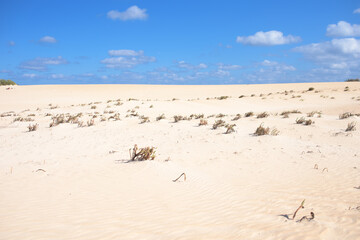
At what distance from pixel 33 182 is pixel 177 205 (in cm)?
330

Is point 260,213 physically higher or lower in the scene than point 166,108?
lower

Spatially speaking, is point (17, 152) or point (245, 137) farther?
point (245, 137)

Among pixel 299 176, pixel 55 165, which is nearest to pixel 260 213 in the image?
pixel 299 176

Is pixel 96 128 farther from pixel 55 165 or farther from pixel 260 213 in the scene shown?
pixel 260 213

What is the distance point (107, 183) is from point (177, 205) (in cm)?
185

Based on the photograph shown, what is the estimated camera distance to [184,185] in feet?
16.3

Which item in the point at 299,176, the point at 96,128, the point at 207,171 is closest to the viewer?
the point at 299,176

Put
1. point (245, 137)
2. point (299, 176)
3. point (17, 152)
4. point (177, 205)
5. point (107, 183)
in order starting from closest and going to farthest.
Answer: point (177, 205) → point (107, 183) → point (299, 176) → point (17, 152) → point (245, 137)

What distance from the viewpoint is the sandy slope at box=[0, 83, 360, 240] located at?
3230 millimetres

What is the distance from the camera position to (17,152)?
809 cm

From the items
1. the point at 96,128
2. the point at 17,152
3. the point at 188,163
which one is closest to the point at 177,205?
the point at 188,163

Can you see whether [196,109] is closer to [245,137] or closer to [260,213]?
[245,137]

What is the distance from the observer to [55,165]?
6.50 meters

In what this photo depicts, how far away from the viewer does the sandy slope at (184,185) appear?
323 centimetres
